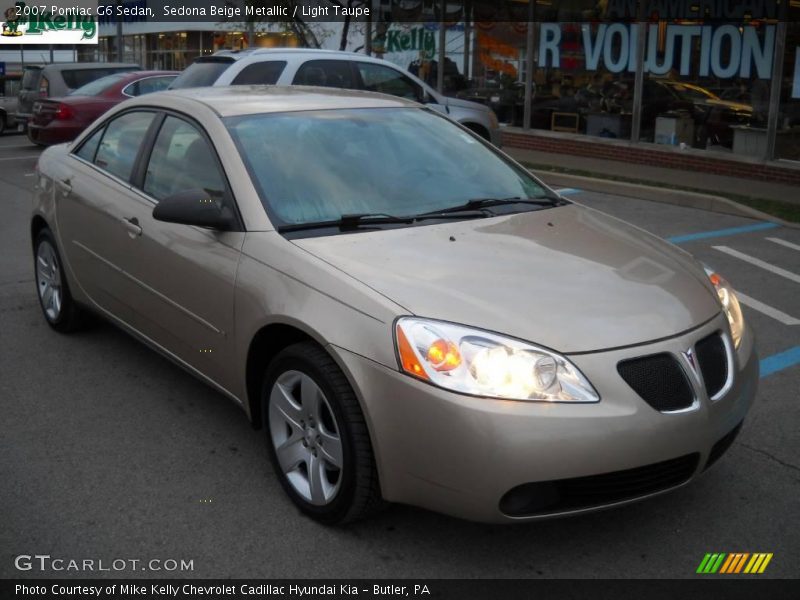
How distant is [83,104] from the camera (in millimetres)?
15328

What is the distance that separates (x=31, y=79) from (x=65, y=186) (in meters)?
15.9

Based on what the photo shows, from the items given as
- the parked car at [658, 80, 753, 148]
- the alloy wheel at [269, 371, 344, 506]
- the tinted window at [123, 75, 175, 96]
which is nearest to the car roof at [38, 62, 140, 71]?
the tinted window at [123, 75, 175, 96]

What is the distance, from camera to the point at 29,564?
11.1 ft

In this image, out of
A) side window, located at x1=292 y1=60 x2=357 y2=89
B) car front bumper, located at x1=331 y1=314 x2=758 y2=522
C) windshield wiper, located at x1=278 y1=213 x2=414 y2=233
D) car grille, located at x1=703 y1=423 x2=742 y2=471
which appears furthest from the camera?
side window, located at x1=292 y1=60 x2=357 y2=89

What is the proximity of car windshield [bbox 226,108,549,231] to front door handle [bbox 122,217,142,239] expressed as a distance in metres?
0.73

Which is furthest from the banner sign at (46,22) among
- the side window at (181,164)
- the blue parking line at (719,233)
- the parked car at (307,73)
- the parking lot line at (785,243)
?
the side window at (181,164)

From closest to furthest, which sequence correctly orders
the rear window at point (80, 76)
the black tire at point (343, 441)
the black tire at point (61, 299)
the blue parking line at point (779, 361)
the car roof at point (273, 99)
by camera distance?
1. the black tire at point (343, 441)
2. the car roof at point (273, 99)
3. the blue parking line at point (779, 361)
4. the black tire at point (61, 299)
5. the rear window at point (80, 76)

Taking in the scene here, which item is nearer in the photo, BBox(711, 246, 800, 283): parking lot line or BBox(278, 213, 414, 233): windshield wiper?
BBox(278, 213, 414, 233): windshield wiper

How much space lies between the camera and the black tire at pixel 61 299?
5766 millimetres

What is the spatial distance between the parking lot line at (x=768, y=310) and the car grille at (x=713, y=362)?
3.09 metres

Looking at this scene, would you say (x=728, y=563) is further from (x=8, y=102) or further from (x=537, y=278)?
(x=8, y=102)

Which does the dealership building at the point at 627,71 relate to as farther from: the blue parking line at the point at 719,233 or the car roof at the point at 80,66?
the car roof at the point at 80,66

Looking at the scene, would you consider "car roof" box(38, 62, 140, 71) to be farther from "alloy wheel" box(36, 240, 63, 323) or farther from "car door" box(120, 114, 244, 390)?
"car door" box(120, 114, 244, 390)

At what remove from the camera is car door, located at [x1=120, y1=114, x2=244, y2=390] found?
4.05m
